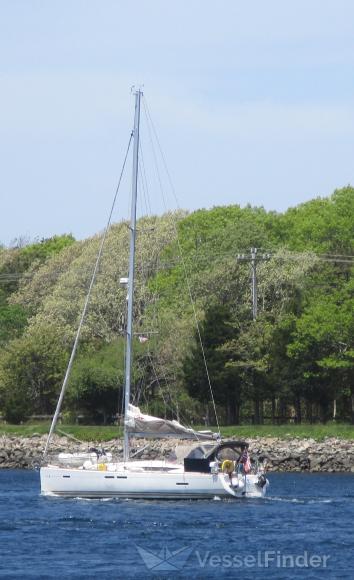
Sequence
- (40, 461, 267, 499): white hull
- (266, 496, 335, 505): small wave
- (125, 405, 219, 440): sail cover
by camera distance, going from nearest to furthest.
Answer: (40, 461, 267, 499): white hull < (125, 405, 219, 440): sail cover < (266, 496, 335, 505): small wave

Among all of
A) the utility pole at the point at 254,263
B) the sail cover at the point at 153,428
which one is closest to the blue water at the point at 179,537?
Result: the sail cover at the point at 153,428

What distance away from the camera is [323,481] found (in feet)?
220

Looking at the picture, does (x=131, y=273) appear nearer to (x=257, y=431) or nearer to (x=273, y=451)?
(x=273, y=451)

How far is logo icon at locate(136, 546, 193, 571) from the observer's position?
38.4m

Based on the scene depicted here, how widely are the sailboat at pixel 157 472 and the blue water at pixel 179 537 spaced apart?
0.43m

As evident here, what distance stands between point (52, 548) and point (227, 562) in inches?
209

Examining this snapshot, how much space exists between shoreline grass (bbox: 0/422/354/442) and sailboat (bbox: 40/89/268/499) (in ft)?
88.2

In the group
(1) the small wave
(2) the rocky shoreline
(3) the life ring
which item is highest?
(2) the rocky shoreline

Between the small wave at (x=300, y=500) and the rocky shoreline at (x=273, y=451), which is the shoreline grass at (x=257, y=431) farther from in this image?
the small wave at (x=300, y=500)

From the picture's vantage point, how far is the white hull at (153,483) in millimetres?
51375

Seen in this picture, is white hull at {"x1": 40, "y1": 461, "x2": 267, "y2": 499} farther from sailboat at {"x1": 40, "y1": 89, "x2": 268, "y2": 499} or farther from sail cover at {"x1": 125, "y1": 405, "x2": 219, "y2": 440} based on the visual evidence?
sail cover at {"x1": 125, "y1": 405, "x2": 219, "y2": 440}

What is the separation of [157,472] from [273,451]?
27116 mm

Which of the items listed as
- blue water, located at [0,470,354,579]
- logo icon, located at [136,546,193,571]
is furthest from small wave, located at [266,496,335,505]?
logo icon, located at [136,546,193,571]

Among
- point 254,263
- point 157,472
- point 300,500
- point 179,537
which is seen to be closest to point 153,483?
point 157,472
